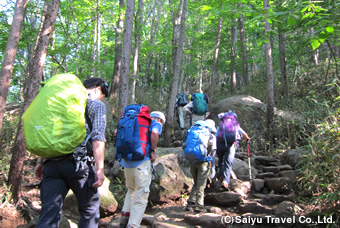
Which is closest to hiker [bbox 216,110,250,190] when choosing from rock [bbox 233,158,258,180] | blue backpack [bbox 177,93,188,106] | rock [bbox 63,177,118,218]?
rock [bbox 233,158,258,180]

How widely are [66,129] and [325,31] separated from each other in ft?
11.7

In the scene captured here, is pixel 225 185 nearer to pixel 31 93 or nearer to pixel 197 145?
pixel 197 145

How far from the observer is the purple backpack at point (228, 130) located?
20.9 feet

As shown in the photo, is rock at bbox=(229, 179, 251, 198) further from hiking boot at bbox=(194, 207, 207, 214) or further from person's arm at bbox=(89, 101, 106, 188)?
person's arm at bbox=(89, 101, 106, 188)

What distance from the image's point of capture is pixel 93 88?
10.2ft

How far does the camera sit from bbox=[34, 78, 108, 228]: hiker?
2469mm

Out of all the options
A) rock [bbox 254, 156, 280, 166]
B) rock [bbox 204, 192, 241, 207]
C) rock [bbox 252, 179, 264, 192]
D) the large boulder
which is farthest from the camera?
the large boulder

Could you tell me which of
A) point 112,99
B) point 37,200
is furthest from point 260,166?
point 112,99

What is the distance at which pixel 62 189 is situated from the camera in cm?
254

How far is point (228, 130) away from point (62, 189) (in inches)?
181

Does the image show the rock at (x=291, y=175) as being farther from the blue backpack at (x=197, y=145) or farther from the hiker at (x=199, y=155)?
the blue backpack at (x=197, y=145)

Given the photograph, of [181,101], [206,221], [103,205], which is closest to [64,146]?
[206,221]

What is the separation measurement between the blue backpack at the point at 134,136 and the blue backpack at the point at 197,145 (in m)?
1.65

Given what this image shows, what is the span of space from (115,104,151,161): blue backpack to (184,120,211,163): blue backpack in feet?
5.40
